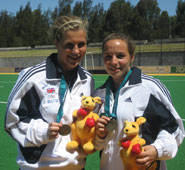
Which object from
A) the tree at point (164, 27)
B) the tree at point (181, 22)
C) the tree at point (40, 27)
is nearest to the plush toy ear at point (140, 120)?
the tree at point (181, 22)

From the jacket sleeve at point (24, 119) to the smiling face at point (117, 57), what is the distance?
69 cm

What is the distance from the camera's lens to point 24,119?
230cm

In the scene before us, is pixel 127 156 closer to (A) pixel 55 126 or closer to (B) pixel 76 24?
(A) pixel 55 126

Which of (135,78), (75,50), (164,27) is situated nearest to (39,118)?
(75,50)

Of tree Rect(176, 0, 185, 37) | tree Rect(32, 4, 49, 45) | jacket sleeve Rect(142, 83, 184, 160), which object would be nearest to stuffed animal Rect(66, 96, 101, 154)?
jacket sleeve Rect(142, 83, 184, 160)

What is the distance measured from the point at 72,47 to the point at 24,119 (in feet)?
2.37

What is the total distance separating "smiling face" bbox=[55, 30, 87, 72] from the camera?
2.33 metres

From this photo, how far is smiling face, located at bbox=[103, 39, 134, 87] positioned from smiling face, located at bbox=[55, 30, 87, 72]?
22cm

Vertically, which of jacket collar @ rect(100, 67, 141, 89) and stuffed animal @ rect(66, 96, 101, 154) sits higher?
jacket collar @ rect(100, 67, 141, 89)

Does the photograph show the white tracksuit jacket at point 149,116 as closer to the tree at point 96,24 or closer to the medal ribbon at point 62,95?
the medal ribbon at point 62,95

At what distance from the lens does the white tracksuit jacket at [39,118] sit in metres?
2.26

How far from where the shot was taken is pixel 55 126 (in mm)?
2148

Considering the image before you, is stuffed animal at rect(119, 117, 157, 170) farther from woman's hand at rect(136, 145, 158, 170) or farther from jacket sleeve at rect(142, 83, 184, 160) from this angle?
jacket sleeve at rect(142, 83, 184, 160)

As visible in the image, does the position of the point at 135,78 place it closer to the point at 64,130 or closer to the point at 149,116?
the point at 149,116
